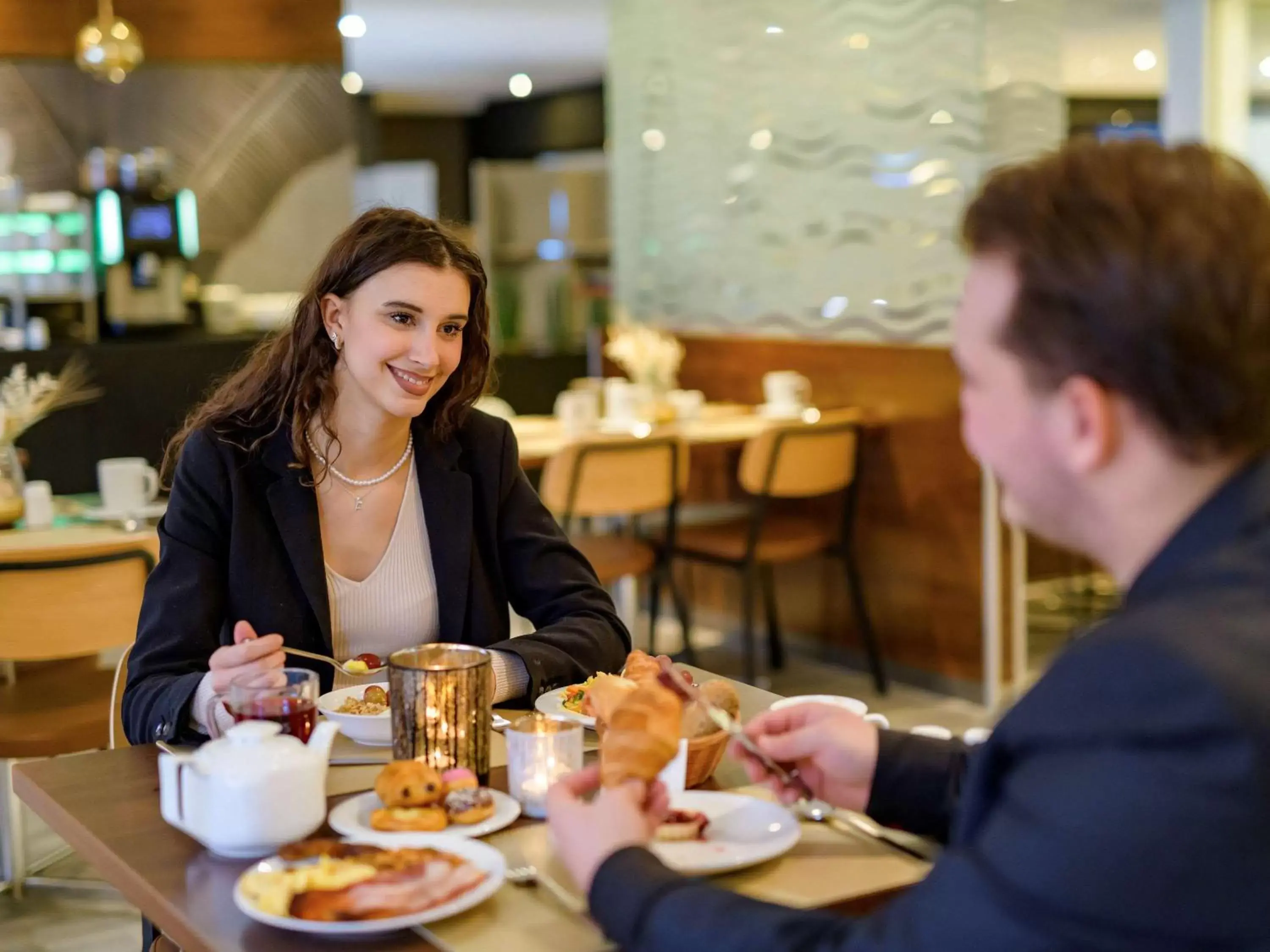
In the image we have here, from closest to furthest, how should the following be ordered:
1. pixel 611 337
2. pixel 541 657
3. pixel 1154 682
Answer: pixel 1154 682
pixel 541 657
pixel 611 337

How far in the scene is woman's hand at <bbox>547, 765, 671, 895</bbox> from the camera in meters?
1.14

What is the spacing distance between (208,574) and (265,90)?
262 inches

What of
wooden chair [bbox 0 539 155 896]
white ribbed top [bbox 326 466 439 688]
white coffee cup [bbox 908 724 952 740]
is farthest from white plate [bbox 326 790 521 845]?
wooden chair [bbox 0 539 155 896]

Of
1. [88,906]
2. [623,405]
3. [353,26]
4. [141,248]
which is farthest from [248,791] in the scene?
[353,26]

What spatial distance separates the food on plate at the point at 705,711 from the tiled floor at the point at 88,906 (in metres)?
2.01

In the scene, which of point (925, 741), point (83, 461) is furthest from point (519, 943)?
point (83, 461)

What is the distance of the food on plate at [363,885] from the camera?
1.21 m

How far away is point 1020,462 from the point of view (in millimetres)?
961

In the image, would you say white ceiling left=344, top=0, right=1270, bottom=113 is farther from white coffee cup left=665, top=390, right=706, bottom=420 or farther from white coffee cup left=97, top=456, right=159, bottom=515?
white coffee cup left=97, top=456, right=159, bottom=515

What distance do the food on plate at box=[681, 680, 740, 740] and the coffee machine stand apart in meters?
6.18

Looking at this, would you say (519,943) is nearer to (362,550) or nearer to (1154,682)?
(1154,682)

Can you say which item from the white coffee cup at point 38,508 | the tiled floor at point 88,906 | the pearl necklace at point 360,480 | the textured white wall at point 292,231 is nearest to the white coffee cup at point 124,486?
the white coffee cup at point 38,508

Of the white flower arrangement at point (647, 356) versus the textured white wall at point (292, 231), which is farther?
the textured white wall at point (292, 231)

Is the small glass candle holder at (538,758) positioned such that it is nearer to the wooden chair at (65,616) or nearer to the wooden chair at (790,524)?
the wooden chair at (65,616)
